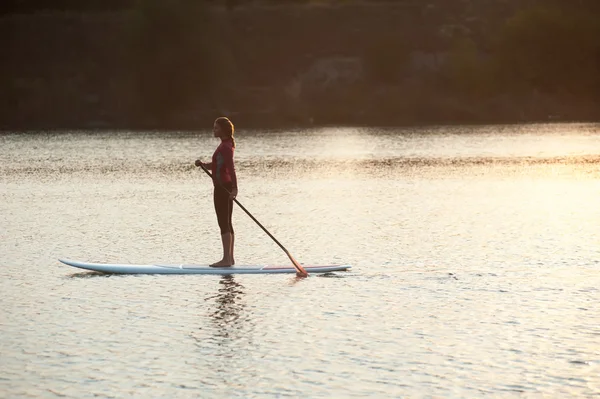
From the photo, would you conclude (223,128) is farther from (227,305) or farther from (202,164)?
(227,305)

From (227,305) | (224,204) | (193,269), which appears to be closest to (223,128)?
(224,204)

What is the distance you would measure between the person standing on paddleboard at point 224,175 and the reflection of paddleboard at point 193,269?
0.39 meters

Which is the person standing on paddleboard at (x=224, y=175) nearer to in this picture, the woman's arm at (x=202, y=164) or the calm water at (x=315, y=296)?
Result: the woman's arm at (x=202, y=164)

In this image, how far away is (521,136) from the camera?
94.8 metres

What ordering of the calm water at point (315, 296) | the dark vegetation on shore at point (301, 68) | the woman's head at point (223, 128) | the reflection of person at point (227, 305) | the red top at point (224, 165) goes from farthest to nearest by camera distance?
the dark vegetation on shore at point (301, 68) < the red top at point (224, 165) < the woman's head at point (223, 128) < the reflection of person at point (227, 305) < the calm water at point (315, 296)

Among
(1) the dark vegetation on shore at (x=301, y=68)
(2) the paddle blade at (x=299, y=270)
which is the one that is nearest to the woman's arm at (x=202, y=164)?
(2) the paddle blade at (x=299, y=270)

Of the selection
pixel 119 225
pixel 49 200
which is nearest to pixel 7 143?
pixel 49 200

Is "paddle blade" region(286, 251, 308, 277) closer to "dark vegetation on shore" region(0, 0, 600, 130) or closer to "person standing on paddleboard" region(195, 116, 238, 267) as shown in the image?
"person standing on paddleboard" region(195, 116, 238, 267)

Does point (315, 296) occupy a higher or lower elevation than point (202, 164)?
lower

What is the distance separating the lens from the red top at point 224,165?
20500 millimetres

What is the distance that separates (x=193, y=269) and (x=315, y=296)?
301 cm

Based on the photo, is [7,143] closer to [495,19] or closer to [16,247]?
[16,247]

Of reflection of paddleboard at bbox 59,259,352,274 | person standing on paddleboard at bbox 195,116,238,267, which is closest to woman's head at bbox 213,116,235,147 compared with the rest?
person standing on paddleboard at bbox 195,116,238,267

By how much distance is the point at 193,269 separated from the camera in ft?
69.7
